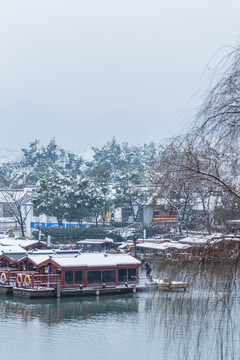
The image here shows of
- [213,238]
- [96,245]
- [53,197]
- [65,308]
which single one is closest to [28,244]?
[96,245]

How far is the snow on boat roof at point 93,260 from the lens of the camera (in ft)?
113

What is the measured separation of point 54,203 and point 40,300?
1175 inches

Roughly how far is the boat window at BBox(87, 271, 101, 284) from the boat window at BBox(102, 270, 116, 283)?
287mm

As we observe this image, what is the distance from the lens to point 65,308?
30.5 meters

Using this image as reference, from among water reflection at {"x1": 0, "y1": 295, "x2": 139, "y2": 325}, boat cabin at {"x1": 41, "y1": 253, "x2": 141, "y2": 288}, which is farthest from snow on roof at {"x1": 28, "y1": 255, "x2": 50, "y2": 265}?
water reflection at {"x1": 0, "y1": 295, "x2": 139, "y2": 325}

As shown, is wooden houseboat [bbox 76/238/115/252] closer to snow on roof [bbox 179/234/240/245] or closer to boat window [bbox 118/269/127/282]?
boat window [bbox 118/269/127/282]

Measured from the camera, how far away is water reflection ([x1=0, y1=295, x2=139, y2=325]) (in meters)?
28.6

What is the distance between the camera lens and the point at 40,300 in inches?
1282

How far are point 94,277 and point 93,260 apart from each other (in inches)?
37.1

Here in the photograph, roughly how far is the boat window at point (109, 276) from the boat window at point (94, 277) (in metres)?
0.29

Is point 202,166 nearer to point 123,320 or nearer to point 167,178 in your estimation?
point 167,178

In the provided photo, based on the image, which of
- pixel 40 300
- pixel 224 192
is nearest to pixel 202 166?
pixel 224 192

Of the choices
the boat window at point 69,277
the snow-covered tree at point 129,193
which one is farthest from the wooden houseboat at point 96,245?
the boat window at point 69,277

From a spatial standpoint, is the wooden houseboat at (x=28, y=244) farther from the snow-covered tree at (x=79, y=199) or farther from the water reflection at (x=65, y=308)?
the water reflection at (x=65, y=308)
